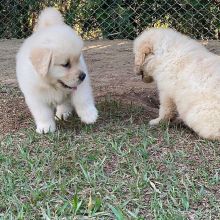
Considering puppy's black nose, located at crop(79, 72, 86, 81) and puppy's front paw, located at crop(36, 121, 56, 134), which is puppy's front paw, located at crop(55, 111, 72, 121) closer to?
puppy's front paw, located at crop(36, 121, 56, 134)

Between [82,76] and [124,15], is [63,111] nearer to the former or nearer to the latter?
[82,76]

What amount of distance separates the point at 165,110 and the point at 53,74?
1206mm

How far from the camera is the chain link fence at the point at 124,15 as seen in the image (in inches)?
375

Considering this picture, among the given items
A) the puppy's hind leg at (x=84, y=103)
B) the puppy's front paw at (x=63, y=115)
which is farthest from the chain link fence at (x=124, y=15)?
the puppy's hind leg at (x=84, y=103)

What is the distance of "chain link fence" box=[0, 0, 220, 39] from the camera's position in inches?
375

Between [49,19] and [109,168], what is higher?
[49,19]

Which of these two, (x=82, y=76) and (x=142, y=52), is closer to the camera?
(x=82, y=76)

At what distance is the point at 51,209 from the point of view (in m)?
3.78

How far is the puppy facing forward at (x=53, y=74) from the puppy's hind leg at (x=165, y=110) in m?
0.69

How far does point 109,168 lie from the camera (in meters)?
4.42

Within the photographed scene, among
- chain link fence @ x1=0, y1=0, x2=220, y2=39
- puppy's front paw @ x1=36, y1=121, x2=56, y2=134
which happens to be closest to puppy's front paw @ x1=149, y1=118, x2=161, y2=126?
puppy's front paw @ x1=36, y1=121, x2=56, y2=134

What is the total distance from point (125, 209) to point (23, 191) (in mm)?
757

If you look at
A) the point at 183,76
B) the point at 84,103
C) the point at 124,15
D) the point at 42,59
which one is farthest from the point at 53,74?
the point at 124,15

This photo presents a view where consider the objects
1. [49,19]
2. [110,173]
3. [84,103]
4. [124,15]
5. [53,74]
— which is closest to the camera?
[110,173]
